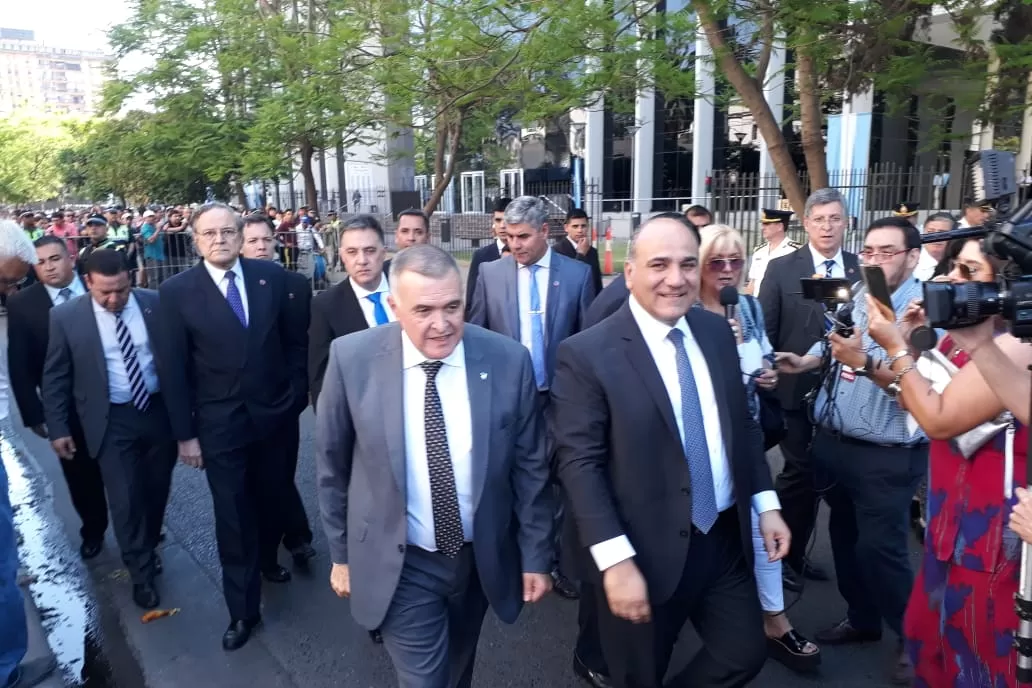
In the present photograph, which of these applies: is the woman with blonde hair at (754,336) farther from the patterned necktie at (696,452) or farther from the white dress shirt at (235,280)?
the white dress shirt at (235,280)

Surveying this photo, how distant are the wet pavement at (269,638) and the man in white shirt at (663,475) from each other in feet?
3.43

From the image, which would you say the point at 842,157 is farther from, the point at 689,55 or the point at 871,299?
the point at 871,299

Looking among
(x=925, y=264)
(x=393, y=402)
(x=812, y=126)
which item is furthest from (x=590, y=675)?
(x=812, y=126)

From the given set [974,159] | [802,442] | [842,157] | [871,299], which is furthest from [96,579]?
[842,157]

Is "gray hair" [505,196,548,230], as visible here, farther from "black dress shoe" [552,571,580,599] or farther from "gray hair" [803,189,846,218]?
"black dress shoe" [552,571,580,599]

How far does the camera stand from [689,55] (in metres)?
8.37

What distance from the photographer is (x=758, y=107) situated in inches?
259

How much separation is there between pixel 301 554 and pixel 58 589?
148cm

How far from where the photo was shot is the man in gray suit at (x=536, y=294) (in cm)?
466

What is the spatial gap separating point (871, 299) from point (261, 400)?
9.61ft

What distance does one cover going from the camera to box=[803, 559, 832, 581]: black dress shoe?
14.1 feet

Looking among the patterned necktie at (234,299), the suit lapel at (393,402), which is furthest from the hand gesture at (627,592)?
the patterned necktie at (234,299)

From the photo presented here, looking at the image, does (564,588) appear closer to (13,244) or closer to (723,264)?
(723,264)

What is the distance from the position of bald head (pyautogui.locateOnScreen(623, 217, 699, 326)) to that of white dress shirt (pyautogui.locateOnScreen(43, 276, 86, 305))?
12.6ft
